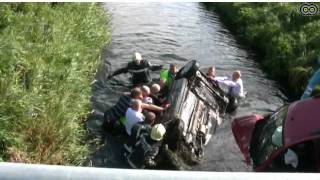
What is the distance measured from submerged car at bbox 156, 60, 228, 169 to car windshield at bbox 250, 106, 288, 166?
219 centimetres

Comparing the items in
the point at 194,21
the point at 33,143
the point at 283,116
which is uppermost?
the point at 283,116

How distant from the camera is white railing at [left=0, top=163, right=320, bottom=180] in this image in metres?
1.39

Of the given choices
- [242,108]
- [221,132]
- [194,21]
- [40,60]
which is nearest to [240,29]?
[194,21]

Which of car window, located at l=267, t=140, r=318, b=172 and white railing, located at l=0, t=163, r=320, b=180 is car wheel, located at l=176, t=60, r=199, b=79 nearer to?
car window, located at l=267, t=140, r=318, b=172

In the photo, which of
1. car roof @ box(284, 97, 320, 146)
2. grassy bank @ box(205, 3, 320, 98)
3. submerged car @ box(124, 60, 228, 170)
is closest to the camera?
car roof @ box(284, 97, 320, 146)

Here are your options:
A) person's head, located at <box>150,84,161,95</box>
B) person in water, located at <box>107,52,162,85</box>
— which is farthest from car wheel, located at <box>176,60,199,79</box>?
person in water, located at <box>107,52,162,85</box>

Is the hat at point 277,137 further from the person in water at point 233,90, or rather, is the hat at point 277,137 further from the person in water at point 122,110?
the person in water at point 233,90

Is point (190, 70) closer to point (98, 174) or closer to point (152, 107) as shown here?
point (152, 107)

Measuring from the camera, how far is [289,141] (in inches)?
295

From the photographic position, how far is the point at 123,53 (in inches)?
790

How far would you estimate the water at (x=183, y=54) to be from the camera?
38.9ft

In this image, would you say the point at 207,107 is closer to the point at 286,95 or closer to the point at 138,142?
the point at 138,142

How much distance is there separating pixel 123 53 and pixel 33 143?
11.7 m

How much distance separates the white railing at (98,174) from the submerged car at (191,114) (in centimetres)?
906
